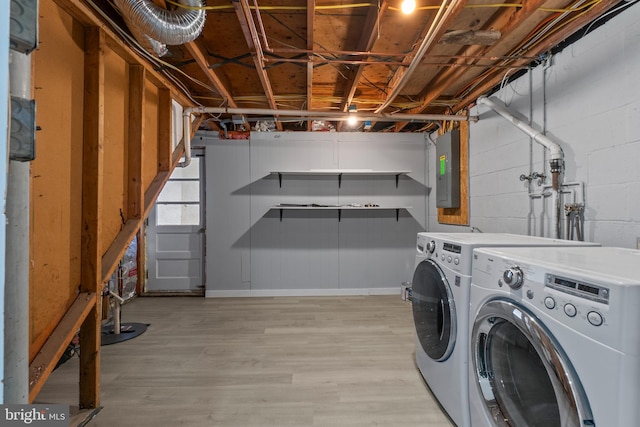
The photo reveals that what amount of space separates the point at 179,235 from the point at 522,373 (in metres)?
3.99

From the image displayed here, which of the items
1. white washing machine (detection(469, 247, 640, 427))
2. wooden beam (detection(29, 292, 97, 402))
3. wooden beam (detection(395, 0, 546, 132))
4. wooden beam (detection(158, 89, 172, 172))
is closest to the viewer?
white washing machine (detection(469, 247, 640, 427))

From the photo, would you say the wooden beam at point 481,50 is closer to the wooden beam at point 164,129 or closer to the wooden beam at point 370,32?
the wooden beam at point 370,32

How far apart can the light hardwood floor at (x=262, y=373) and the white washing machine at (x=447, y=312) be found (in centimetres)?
23

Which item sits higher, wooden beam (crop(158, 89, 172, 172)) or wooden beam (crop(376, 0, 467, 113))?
wooden beam (crop(376, 0, 467, 113))

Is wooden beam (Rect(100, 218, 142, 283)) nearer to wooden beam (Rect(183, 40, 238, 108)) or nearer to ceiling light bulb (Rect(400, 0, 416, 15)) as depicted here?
wooden beam (Rect(183, 40, 238, 108))

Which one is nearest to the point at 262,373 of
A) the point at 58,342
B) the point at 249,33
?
the point at 58,342

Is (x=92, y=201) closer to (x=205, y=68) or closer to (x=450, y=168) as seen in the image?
(x=205, y=68)

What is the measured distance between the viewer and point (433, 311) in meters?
1.81

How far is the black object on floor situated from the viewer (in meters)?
2.64

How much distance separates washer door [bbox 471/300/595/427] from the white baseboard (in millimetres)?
2719

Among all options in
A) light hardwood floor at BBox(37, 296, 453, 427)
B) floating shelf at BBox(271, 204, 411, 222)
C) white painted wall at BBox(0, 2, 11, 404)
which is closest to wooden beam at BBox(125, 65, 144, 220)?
light hardwood floor at BBox(37, 296, 453, 427)

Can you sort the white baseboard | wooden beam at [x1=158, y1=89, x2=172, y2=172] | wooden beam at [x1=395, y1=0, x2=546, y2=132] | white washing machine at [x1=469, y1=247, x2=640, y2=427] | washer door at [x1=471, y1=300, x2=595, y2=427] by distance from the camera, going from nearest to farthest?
1. white washing machine at [x1=469, y1=247, x2=640, y2=427]
2. washer door at [x1=471, y1=300, x2=595, y2=427]
3. wooden beam at [x1=395, y1=0, x2=546, y2=132]
4. wooden beam at [x1=158, y1=89, x2=172, y2=172]
5. the white baseboard

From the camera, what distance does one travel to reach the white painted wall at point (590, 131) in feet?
5.12

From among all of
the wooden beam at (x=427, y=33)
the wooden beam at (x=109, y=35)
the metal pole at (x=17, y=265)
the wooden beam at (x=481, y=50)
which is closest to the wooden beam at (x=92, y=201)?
the wooden beam at (x=109, y=35)
